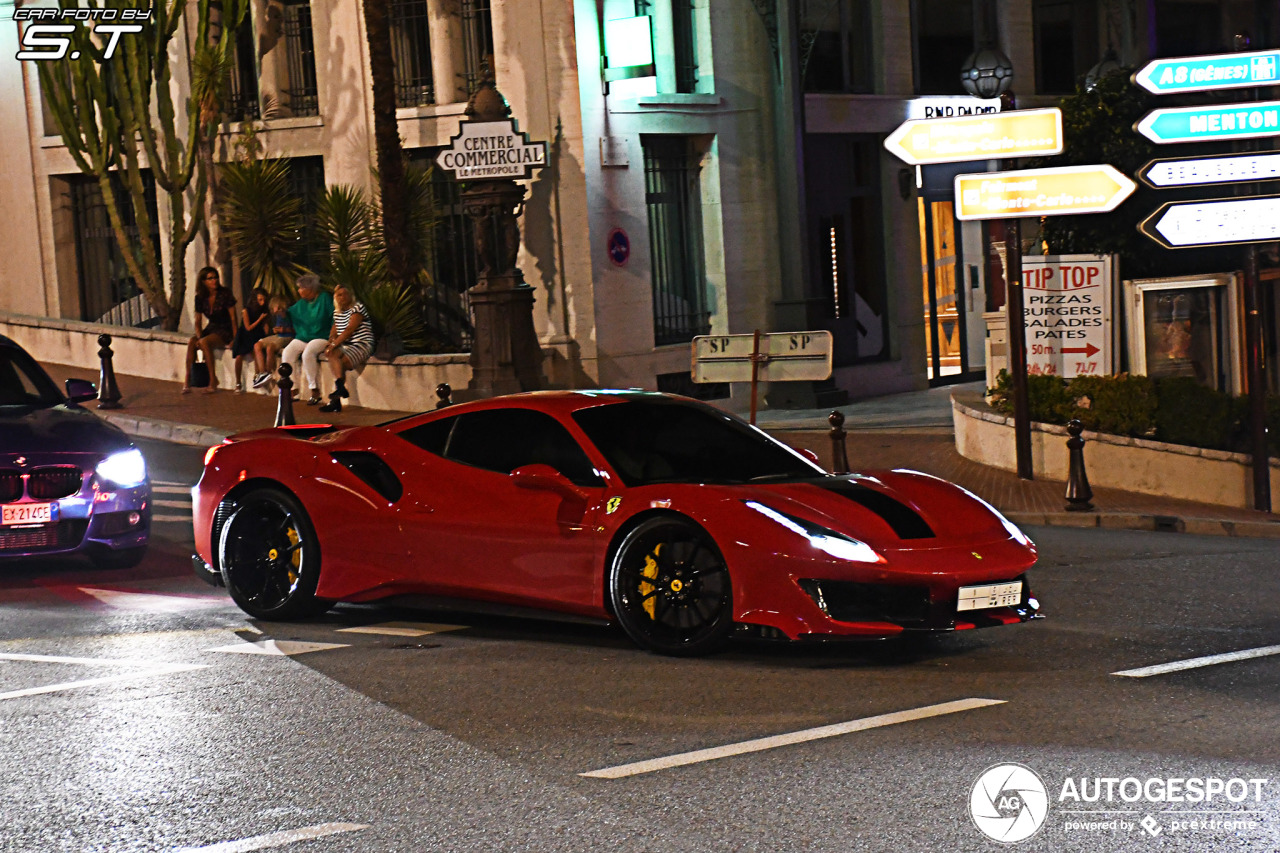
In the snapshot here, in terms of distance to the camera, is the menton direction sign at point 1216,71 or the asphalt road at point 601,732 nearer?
the asphalt road at point 601,732

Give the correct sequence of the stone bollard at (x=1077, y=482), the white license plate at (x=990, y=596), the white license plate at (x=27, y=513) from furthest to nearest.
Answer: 1. the stone bollard at (x=1077, y=482)
2. the white license plate at (x=27, y=513)
3. the white license plate at (x=990, y=596)

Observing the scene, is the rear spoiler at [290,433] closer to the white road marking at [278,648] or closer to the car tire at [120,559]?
the white road marking at [278,648]

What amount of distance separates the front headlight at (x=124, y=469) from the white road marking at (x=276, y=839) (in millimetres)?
6261

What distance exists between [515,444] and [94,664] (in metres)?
2.40

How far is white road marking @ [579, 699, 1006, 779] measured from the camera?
6359 mm

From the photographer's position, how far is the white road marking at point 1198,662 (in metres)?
7.84

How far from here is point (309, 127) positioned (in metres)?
25.8

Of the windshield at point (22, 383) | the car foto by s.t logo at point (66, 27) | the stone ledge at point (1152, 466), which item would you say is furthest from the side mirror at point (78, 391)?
the car foto by s.t logo at point (66, 27)

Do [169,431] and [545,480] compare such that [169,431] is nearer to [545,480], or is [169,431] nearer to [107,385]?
[107,385]

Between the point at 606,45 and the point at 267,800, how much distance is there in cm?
1860

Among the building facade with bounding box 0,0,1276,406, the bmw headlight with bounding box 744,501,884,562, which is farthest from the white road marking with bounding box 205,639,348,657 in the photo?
the building facade with bounding box 0,0,1276,406

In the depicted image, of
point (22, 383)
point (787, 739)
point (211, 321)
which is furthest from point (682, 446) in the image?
point (211, 321)

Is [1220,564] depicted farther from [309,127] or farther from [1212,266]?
[309,127]

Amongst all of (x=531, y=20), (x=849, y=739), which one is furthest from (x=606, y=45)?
(x=849, y=739)
